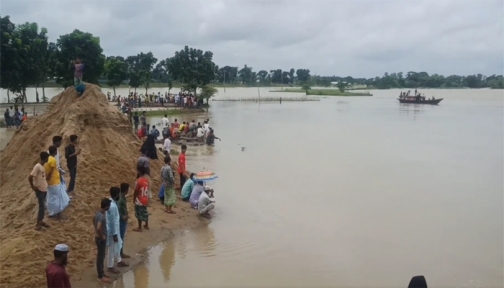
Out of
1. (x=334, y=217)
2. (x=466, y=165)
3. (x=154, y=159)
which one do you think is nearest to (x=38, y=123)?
(x=154, y=159)

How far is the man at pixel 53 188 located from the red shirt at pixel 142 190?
4.70 ft

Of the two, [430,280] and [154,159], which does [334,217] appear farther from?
[154,159]

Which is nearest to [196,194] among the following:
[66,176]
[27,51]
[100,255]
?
[66,176]

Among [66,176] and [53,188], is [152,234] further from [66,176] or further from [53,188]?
[53,188]

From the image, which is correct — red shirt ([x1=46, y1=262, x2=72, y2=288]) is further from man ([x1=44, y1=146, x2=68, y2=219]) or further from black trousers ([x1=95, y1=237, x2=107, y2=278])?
man ([x1=44, y1=146, x2=68, y2=219])

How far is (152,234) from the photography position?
10188 mm

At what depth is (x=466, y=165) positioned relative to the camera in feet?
74.7

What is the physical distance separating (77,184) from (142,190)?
162 cm

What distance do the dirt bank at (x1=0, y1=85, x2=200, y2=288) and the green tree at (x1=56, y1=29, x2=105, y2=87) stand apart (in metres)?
24.0

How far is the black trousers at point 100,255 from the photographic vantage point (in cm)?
727

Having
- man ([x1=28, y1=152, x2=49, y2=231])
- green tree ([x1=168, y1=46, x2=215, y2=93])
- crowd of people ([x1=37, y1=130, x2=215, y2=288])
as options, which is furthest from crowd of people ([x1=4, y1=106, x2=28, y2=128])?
green tree ([x1=168, y1=46, x2=215, y2=93])

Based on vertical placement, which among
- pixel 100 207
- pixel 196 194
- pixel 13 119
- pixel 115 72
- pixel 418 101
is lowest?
pixel 196 194

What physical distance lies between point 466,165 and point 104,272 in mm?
19911

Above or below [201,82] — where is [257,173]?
below
